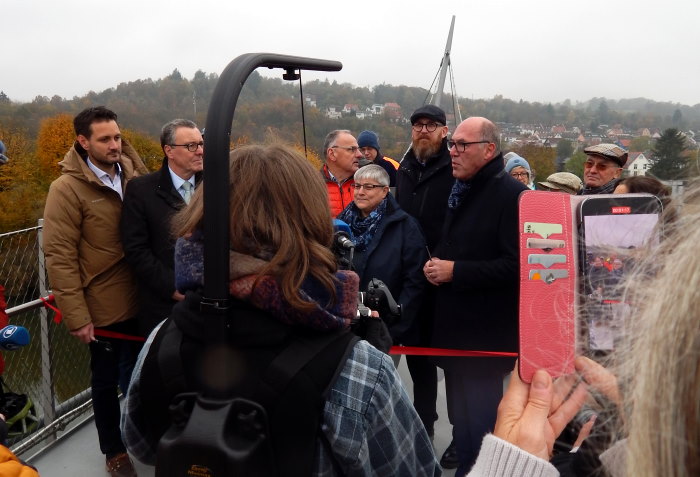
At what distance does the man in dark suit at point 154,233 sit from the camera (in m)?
2.93

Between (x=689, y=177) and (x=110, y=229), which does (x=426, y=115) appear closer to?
(x=110, y=229)

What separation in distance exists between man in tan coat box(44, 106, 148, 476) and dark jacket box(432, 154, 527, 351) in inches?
68.7

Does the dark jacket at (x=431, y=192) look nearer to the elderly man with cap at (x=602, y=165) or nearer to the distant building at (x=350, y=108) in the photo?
the elderly man with cap at (x=602, y=165)

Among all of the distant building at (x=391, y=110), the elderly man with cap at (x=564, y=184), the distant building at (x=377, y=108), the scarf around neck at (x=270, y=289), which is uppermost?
the distant building at (x=377, y=108)

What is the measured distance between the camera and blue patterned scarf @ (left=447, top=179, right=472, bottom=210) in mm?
2918

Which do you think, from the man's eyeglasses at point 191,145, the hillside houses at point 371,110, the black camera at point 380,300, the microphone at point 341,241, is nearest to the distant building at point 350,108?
the hillside houses at point 371,110

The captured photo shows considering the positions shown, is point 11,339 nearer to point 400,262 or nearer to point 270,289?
point 270,289

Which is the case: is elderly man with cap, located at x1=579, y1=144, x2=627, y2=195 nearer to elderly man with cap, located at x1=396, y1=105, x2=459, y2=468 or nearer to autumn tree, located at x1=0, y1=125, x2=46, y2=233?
elderly man with cap, located at x1=396, y1=105, x2=459, y2=468

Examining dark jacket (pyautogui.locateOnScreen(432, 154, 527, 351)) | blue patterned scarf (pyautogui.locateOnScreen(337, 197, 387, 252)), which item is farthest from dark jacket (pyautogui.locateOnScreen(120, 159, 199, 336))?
dark jacket (pyautogui.locateOnScreen(432, 154, 527, 351))

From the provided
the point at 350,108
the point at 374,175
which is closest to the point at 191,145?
the point at 374,175

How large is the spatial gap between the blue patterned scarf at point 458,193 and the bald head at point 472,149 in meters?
0.04

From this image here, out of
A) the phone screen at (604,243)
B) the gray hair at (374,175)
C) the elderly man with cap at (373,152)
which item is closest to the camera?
the phone screen at (604,243)

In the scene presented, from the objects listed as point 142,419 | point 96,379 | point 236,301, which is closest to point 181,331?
point 236,301

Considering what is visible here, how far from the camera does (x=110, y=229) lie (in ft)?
9.81
